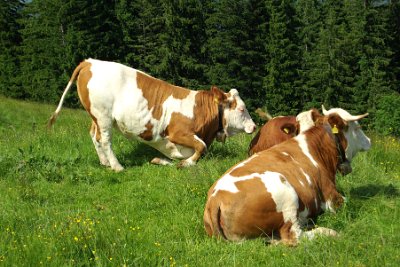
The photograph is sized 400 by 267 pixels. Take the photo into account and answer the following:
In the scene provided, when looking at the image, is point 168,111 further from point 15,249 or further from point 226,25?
point 226,25

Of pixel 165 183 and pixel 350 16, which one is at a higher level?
pixel 165 183

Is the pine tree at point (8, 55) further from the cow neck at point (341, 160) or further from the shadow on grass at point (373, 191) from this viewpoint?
the cow neck at point (341, 160)

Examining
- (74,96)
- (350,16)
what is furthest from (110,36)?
(350,16)

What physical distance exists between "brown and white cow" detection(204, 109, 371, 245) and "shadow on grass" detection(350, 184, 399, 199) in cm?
73

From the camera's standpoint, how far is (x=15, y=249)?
456 centimetres

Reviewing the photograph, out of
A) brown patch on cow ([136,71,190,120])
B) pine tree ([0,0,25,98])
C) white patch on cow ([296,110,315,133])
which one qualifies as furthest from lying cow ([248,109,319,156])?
pine tree ([0,0,25,98])

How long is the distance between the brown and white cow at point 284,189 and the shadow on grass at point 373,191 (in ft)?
2.39

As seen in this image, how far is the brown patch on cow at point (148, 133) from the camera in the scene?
30.0ft

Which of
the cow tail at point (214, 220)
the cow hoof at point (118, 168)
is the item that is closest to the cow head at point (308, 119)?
the cow tail at point (214, 220)

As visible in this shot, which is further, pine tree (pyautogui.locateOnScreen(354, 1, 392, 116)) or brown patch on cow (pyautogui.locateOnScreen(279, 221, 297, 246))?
pine tree (pyautogui.locateOnScreen(354, 1, 392, 116))

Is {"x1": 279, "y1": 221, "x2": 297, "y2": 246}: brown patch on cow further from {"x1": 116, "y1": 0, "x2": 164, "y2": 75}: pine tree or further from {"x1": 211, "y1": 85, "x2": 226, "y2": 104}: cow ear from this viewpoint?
{"x1": 116, "y1": 0, "x2": 164, "y2": 75}: pine tree

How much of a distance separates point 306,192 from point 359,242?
89cm

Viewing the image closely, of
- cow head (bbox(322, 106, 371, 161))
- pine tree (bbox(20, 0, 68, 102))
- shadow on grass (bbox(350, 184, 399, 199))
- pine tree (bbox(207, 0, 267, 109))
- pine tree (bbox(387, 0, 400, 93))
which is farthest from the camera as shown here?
pine tree (bbox(387, 0, 400, 93))

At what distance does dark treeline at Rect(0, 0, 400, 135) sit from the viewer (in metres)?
47.2
